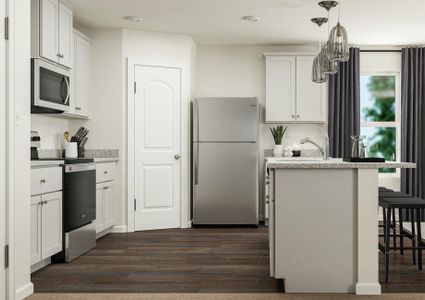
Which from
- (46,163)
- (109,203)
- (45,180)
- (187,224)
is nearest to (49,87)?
(46,163)

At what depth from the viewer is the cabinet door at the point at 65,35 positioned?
16.4ft

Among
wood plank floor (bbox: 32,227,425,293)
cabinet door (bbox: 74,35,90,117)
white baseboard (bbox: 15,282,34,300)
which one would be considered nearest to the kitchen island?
wood plank floor (bbox: 32,227,425,293)

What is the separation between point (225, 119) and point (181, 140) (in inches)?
24.3

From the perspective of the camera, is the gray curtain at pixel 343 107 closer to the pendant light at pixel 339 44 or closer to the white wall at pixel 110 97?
the white wall at pixel 110 97

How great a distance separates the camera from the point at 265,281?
383 centimetres

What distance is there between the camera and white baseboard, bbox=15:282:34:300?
3292 mm

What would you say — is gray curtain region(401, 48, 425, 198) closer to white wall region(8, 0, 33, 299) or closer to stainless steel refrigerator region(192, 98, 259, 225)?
stainless steel refrigerator region(192, 98, 259, 225)

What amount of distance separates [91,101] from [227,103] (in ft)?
5.51

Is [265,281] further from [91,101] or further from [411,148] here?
[411,148]

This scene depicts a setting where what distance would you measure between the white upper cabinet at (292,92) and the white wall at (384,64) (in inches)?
29.8

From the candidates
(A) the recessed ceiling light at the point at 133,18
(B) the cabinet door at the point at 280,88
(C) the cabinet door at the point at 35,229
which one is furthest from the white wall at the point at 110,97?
(C) the cabinet door at the point at 35,229

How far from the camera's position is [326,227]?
350cm

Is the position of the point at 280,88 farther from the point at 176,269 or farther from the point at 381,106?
the point at 176,269

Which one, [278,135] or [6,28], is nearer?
[6,28]
